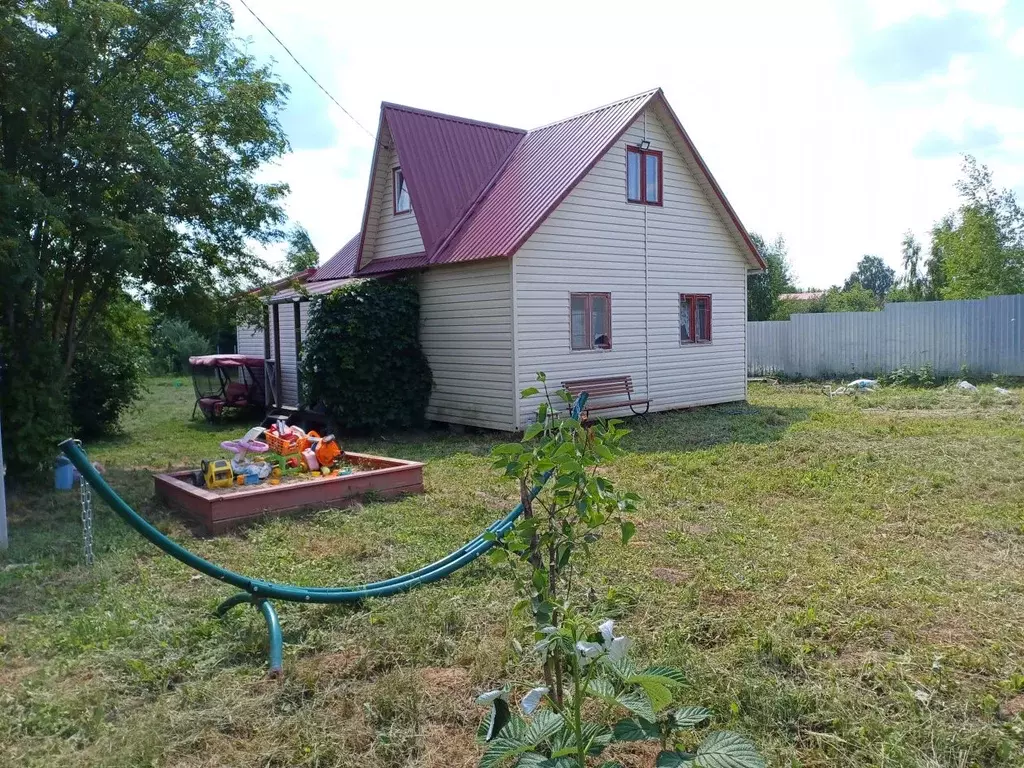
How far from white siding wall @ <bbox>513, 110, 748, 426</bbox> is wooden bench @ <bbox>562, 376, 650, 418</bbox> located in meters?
0.16

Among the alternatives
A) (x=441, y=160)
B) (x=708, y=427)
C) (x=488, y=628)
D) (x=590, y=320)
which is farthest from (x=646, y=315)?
(x=488, y=628)

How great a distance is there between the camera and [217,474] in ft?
25.9

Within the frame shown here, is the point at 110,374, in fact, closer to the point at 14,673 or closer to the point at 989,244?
the point at 14,673

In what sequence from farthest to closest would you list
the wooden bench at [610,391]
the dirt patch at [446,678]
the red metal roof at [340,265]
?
the red metal roof at [340,265] < the wooden bench at [610,391] < the dirt patch at [446,678]

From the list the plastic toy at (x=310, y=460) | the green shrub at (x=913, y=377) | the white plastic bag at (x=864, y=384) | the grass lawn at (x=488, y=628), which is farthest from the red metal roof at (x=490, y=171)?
the green shrub at (x=913, y=377)

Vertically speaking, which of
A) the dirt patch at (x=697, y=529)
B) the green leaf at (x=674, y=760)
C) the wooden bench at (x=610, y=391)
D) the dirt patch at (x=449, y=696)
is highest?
the wooden bench at (x=610, y=391)

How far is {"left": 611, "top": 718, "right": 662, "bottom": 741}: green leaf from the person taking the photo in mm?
2518

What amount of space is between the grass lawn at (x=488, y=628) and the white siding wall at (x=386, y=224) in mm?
7288

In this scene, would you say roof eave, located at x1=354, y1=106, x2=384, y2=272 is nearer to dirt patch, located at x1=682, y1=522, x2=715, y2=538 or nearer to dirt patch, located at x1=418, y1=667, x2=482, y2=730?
dirt patch, located at x1=682, y1=522, x2=715, y2=538

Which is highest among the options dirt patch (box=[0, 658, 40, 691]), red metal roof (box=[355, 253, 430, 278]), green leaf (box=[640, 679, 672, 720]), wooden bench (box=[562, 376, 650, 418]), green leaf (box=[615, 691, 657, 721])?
red metal roof (box=[355, 253, 430, 278])

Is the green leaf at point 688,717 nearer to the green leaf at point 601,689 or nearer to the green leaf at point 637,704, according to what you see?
the green leaf at point 637,704

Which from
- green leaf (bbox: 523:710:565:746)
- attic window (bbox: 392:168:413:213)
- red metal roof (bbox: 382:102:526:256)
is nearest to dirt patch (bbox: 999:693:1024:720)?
green leaf (bbox: 523:710:565:746)

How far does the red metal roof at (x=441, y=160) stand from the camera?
46.0ft

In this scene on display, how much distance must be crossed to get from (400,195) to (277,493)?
8.73m
